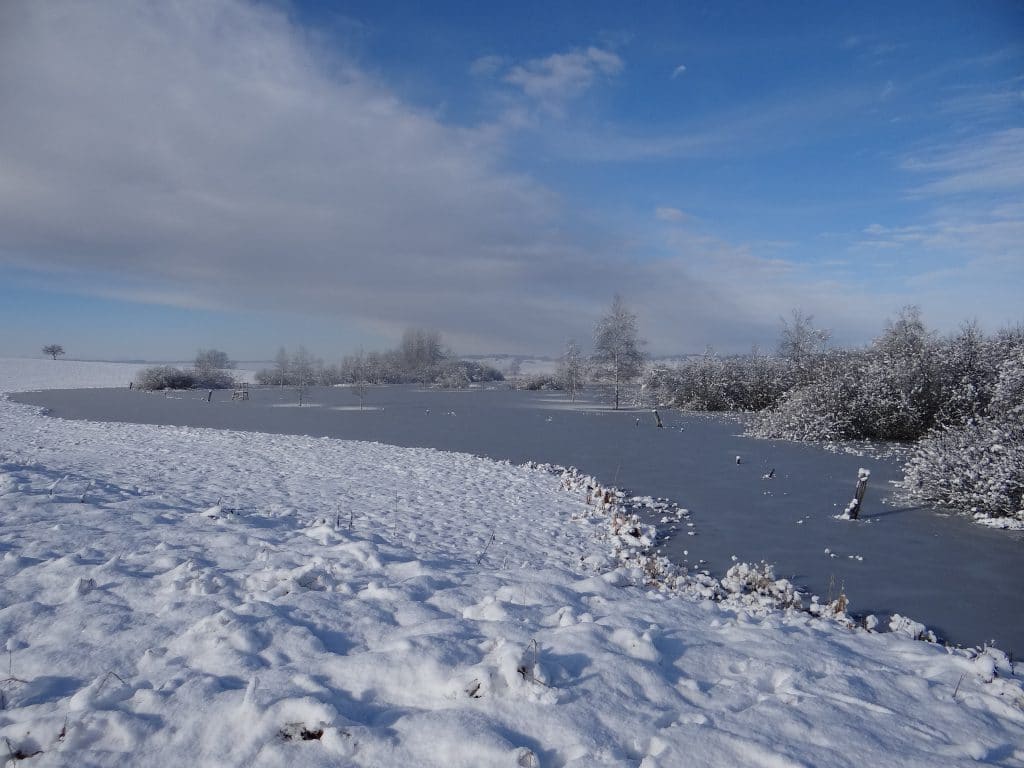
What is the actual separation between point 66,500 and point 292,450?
10527 millimetres

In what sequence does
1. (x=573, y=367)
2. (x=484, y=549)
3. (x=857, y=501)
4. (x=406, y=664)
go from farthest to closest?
(x=573, y=367) → (x=857, y=501) → (x=484, y=549) → (x=406, y=664)

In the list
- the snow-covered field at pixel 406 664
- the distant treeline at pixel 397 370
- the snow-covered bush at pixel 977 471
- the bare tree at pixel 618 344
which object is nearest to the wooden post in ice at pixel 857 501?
the snow-covered bush at pixel 977 471

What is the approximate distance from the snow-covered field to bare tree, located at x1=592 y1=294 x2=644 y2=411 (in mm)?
32603

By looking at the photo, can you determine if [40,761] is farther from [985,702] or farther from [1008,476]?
[1008,476]

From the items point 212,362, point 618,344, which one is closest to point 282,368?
point 212,362

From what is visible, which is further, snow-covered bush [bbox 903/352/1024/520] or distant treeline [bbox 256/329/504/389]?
distant treeline [bbox 256/329/504/389]

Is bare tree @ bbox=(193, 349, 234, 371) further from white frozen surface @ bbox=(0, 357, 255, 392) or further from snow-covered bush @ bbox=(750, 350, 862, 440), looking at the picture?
snow-covered bush @ bbox=(750, 350, 862, 440)

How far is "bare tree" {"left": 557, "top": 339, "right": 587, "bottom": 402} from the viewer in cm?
5126

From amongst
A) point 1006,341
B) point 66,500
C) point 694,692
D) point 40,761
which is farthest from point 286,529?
point 1006,341

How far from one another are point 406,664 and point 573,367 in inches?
1978

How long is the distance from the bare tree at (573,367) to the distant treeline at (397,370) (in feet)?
56.1

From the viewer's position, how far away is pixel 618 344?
3953 centimetres

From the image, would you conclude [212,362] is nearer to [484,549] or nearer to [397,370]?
[397,370]

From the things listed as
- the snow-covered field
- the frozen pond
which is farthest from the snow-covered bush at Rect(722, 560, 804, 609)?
the snow-covered field
